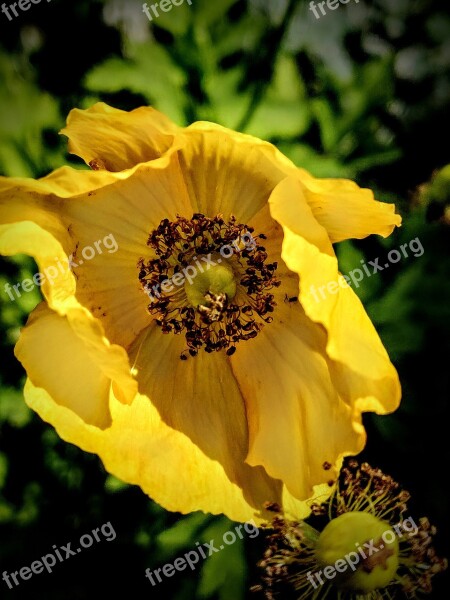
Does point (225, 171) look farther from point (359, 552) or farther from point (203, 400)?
point (359, 552)

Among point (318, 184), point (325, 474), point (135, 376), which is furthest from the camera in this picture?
point (135, 376)

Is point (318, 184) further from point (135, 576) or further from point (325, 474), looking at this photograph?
point (135, 576)

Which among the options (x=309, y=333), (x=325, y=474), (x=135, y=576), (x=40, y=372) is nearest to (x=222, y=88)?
(x=309, y=333)

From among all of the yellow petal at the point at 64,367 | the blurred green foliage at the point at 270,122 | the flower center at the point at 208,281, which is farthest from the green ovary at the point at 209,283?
the yellow petal at the point at 64,367

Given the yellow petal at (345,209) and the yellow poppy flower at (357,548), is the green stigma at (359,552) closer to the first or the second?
the yellow poppy flower at (357,548)

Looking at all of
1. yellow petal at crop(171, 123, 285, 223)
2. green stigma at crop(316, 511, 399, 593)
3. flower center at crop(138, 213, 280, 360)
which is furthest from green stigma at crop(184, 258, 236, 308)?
green stigma at crop(316, 511, 399, 593)

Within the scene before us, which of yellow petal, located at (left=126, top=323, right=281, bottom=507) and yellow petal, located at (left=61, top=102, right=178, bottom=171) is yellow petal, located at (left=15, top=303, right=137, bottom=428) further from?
yellow petal, located at (left=61, top=102, right=178, bottom=171)
